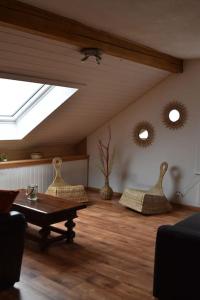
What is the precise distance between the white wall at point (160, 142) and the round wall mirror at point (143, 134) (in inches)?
3.2

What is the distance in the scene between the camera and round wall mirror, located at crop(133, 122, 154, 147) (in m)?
5.51

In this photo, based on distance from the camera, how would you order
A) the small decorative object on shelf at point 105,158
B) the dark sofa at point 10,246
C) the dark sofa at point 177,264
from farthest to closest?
the small decorative object on shelf at point 105,158 → the dark sofa at point 10,246 → the dark sofa at point 177,264

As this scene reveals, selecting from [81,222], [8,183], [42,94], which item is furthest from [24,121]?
[81,222]

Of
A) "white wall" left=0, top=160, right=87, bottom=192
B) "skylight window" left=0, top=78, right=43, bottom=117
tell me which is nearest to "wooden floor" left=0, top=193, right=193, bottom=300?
"white wall" left=0, top=160, right=87, bottom=192

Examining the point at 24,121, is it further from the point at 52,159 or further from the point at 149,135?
the point at 149,135

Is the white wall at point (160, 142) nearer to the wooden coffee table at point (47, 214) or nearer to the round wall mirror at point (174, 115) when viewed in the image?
the round wall mirror at point (174, 115)

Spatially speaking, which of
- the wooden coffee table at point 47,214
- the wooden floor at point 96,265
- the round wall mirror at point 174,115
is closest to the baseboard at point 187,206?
the wooden floor at point 96,265

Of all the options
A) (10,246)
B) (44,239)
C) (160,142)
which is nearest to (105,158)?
(160,142)

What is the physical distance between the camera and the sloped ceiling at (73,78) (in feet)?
11.0

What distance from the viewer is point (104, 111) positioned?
5605 mm

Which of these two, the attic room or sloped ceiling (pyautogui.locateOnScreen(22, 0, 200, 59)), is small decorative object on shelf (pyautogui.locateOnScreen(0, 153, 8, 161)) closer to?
the attic room

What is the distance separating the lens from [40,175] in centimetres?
547

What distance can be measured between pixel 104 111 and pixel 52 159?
120 centimetres

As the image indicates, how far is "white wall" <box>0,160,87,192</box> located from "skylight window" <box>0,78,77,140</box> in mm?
551
